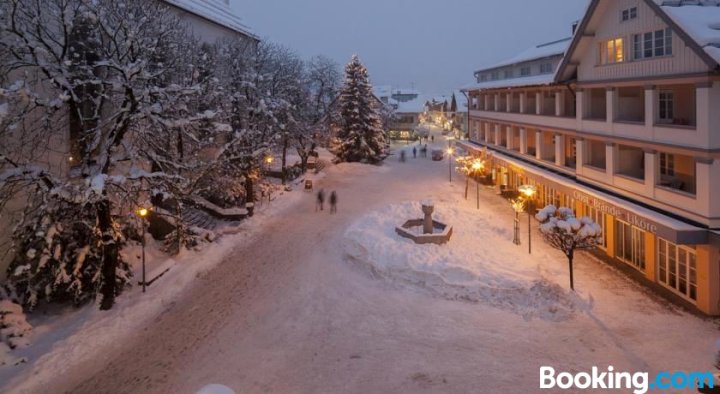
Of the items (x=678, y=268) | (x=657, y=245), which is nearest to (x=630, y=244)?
(x=657, y=245)

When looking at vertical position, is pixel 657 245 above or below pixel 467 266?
above

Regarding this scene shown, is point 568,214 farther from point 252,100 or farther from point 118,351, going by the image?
point 252,100

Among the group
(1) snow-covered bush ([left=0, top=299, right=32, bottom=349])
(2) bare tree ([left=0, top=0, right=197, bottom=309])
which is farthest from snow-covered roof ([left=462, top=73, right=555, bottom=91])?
(1) snow-covered bush ([left=0, top=299, right=32, bottom=349])

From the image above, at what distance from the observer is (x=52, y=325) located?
→ 50.1ft

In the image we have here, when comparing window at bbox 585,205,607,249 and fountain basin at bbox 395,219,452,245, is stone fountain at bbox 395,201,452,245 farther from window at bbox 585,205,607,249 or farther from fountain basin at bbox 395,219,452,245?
window at bbox 585,205,607,249

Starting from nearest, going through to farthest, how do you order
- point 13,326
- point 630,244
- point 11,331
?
point 11,331
point 13,326
point 630,244

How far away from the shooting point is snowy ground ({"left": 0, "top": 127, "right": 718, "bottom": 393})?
40.5 feet

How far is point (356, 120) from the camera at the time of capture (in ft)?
177

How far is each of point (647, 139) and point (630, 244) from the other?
3972mm

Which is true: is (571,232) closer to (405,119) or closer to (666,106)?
(666,106)

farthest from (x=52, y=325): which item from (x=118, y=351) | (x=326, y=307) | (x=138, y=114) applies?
(x=326, y=307)

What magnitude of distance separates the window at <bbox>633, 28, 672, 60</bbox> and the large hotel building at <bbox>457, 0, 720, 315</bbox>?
0.14ft

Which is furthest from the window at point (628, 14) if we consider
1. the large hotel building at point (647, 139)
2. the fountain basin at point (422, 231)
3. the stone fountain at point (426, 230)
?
the fountain basin at point (422, 231)

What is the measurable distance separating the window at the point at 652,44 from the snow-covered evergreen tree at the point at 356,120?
34503mm
